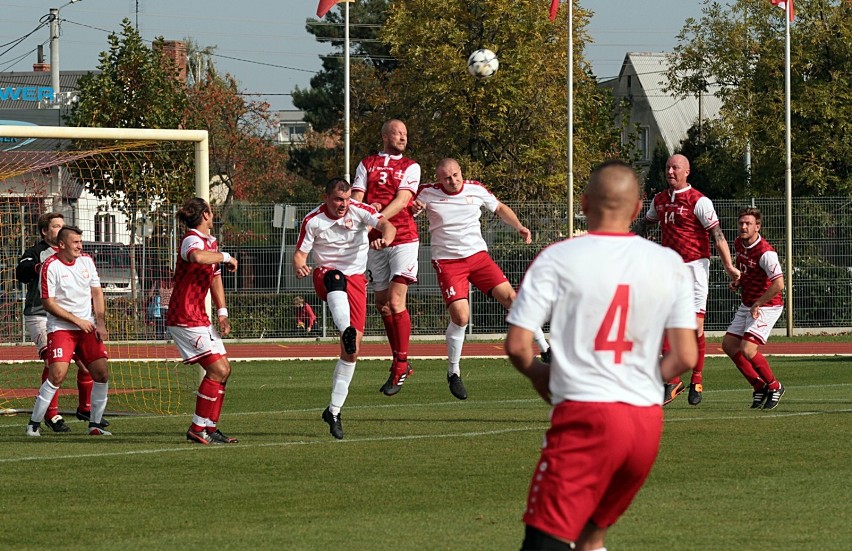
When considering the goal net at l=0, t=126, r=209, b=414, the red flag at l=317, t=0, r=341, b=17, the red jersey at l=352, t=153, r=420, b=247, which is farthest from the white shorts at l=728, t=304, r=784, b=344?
→ the red flag at l=317, t=0, r=341, b=17

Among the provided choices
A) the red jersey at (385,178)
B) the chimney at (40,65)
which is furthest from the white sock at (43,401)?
the chimney at (40,65)

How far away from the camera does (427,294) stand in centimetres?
3027

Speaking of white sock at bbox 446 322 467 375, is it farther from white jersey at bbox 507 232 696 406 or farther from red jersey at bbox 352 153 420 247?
white jersey at bbox 507 232 696 406

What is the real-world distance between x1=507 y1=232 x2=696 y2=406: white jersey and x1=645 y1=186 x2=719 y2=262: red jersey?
9.50m

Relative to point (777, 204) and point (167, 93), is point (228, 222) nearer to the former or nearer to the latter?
point (167, 93)

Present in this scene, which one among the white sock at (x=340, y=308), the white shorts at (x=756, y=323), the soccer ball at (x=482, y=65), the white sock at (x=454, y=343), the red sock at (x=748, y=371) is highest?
the soccer ball at (x=482, y=65)

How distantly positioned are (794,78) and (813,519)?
37.1 m

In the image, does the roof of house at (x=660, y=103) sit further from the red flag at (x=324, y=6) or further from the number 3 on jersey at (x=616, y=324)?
the number 3 on jersey at (x=616, y=324)

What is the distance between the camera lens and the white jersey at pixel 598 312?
4.88 meters

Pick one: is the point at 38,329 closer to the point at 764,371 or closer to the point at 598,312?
the point at 764,371

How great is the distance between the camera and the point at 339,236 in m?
12.1

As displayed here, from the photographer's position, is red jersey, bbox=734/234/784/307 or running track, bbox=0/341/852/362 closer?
red jersey, bbox=734/234/784/307

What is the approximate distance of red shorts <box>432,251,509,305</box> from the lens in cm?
1414

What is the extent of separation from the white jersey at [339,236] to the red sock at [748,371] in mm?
4494
